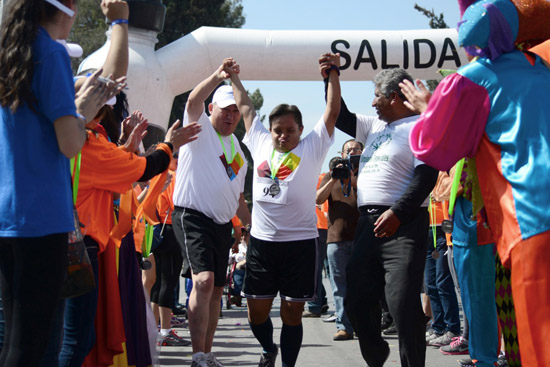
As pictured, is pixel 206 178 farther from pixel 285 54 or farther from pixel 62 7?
pixel 285 54

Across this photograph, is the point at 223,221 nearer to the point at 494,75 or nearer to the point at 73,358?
the point at 73,358

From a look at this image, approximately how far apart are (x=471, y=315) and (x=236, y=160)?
2591mm

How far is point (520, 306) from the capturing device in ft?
10.4

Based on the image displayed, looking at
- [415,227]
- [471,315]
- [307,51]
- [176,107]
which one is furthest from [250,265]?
[176,107]

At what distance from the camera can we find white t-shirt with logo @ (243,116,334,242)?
6137 mm

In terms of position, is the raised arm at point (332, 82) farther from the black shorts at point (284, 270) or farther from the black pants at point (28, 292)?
the black pants at point (28, 292)

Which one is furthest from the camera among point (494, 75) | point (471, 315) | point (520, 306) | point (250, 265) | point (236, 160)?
point (236, 160)

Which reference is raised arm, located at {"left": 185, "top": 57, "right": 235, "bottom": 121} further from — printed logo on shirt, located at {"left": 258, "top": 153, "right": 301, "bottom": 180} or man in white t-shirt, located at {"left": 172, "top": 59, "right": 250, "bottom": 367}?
printed logo on shirt, located at {"left": 258, "top": 153, "right": 301, "bottom": 180}

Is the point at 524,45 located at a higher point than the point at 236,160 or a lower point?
higher

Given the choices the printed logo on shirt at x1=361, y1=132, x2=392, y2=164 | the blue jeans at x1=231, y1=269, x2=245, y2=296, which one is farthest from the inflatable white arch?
the printed logo on shirt at x1=361, y1=132, x2=392, y2=164

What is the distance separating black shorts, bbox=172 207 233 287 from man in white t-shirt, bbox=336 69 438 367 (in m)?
1.42

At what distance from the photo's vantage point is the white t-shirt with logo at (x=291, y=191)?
6137 mm

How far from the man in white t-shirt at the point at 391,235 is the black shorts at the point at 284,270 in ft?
2.40

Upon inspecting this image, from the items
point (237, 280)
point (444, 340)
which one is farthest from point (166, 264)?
→ point (237, 280)
